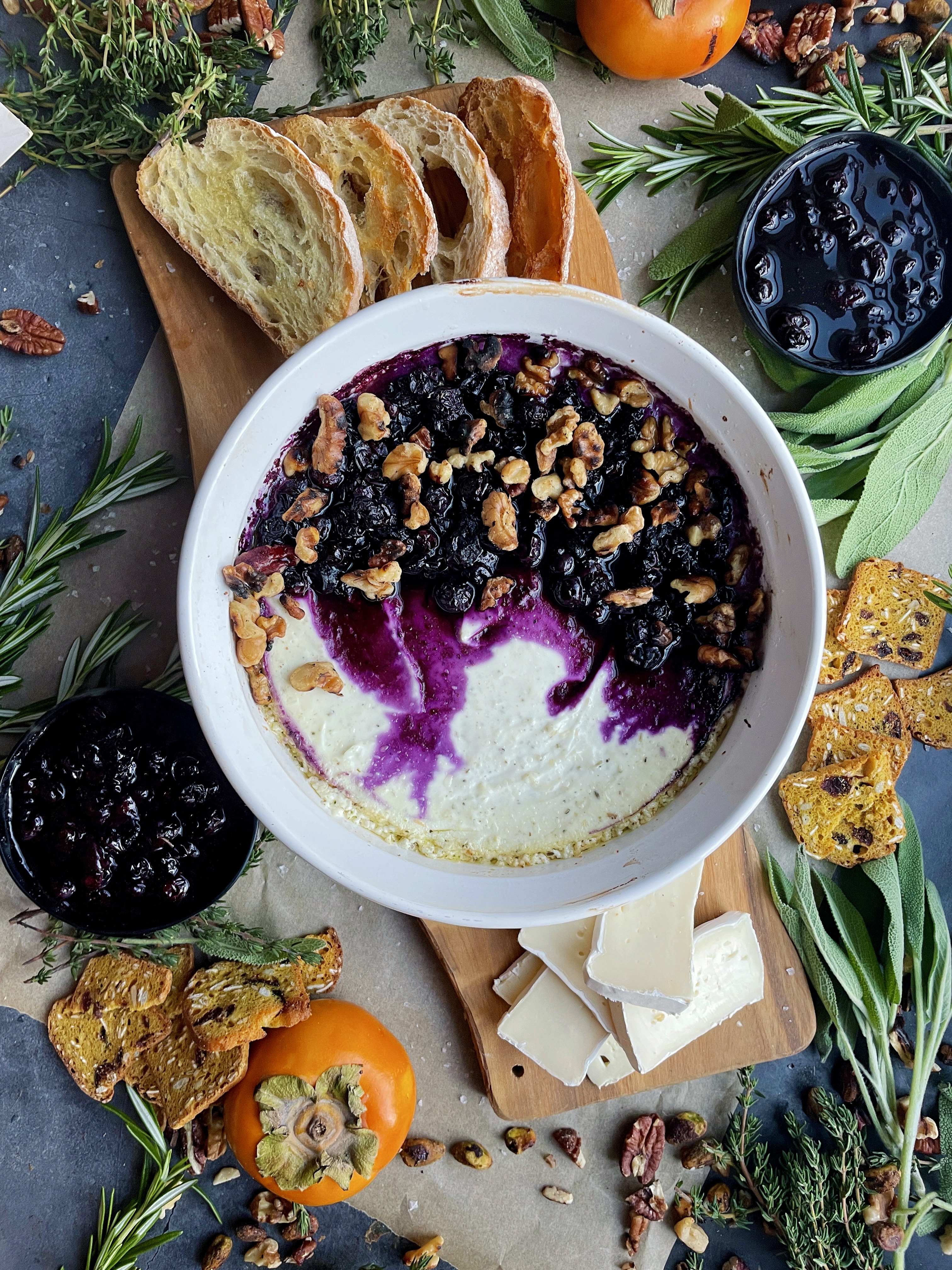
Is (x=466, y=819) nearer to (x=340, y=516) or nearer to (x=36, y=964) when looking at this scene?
(x=340, y=516)

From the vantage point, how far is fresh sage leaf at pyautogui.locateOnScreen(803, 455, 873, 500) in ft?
7.17

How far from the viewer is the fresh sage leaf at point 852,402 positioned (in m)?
2.08

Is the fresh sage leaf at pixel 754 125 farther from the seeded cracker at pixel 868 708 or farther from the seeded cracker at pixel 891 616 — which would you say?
the seeded cracker at pixel 868 708

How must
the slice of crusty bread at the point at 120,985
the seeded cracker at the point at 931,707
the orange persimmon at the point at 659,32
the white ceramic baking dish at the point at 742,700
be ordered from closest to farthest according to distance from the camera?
the white ceramic baking dish at the point at 742,700, the orange persimmon at the point at 659,32, the slice of crusty bread at the point at 120,985, the seeded cracker at the point at 931,707

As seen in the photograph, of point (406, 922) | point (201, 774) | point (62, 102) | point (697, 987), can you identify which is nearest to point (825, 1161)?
point (697, 987)

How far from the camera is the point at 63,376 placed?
2.08m

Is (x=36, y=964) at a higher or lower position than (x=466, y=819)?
lower

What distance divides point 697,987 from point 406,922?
69 cm

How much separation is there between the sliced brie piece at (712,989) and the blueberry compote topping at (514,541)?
1.78ft

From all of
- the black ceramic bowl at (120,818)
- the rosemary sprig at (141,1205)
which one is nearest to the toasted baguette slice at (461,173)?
the black ceramic bowl at (120,818)

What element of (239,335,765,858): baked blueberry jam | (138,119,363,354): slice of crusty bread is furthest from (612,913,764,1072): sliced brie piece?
(138,119,363,354): slice of crusty bread

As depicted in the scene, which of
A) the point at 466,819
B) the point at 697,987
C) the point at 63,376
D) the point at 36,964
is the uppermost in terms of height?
the point at 63,376

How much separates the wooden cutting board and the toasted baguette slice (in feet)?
0.28

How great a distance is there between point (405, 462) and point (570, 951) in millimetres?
1149
